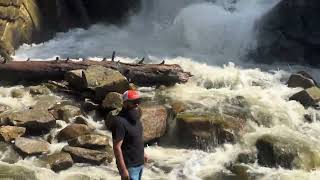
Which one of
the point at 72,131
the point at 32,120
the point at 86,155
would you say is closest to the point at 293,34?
the point at 72,131

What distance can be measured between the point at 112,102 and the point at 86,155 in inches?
77.4

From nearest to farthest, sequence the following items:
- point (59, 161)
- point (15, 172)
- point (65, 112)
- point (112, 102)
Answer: point (15, 172) < point (59, 161) < point (65, 112) < point (112, 102)

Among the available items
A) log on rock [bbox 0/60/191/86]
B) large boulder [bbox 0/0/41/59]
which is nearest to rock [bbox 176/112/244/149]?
log on rock [bbox 0/60/191/86]

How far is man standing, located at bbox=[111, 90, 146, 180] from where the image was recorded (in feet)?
20.6

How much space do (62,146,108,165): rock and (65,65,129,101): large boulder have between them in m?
2.21

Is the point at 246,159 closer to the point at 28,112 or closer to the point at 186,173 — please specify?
the point at 186,173

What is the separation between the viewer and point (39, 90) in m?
12.7

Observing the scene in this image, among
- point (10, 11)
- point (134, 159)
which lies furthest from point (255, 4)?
point (134, 159)

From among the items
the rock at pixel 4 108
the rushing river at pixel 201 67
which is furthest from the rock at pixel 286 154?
the rock at pixel 4 108

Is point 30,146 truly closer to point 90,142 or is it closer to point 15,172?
point 15,172

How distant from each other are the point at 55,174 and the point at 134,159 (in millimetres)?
3394

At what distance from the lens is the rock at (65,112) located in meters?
11.4

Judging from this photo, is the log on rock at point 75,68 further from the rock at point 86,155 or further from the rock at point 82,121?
the rock at point 86,155

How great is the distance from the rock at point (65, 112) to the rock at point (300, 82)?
5267 mm
